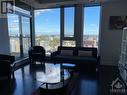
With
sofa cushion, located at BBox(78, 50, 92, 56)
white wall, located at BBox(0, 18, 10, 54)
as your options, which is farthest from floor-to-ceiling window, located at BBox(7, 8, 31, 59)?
sofa cushion, located at BBox(78, 50, 92, 56)

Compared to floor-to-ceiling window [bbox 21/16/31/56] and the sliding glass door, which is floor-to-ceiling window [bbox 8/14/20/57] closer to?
the sliding glass door

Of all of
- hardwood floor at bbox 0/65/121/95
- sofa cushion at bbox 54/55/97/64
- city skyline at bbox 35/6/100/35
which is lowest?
hardwood floor at bbox 0/65/121/95

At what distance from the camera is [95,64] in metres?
4.67

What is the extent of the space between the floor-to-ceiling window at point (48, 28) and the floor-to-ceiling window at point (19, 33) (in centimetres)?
55

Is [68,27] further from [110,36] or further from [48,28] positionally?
[110,36]

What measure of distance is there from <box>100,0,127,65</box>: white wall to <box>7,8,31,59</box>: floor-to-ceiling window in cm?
370

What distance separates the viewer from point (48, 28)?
6.83 m

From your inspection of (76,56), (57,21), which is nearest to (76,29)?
(57,21)

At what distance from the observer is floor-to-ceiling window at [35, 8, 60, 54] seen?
6613mm

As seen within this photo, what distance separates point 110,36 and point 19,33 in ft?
13.5

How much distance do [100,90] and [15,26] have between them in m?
4.33

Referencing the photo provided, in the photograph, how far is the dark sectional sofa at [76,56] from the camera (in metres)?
4.80

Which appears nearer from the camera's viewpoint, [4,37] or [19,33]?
[4,37]

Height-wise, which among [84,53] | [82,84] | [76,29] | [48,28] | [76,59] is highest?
[48,28]
